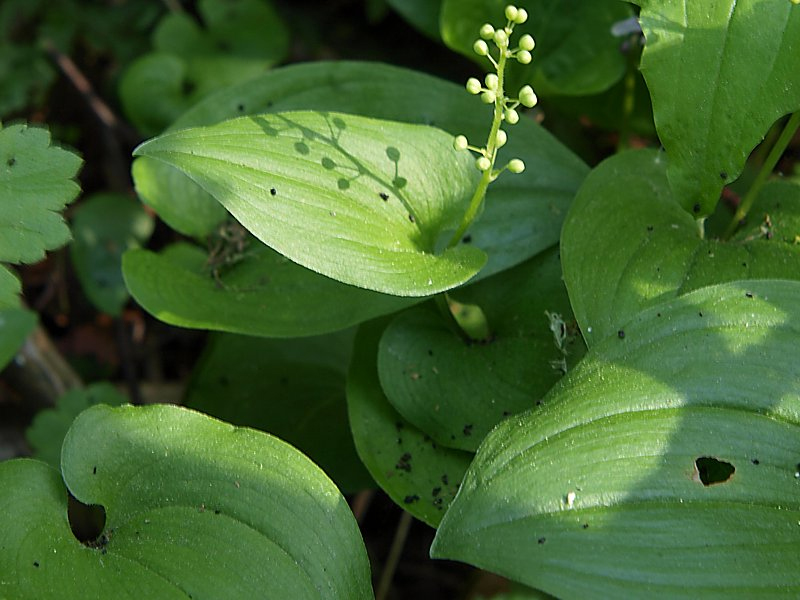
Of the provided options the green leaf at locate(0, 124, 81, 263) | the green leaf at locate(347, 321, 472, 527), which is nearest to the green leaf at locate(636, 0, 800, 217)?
the green leaf at locate(347, 321, 472, 527)

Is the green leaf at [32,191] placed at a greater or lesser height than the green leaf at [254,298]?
greater

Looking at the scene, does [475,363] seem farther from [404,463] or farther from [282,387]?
[282,387]

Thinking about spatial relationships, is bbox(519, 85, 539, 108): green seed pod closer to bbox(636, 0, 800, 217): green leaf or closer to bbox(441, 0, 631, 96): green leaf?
bbox(636, 0, 800, 217): green leaf

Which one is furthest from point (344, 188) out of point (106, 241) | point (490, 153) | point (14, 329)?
point (106, 241)

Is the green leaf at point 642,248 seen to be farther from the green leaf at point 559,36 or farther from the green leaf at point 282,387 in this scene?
the green leaf at point 282,387

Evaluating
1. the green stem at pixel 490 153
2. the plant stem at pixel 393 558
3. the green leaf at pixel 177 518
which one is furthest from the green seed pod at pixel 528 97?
the plant stem at pixel 393 558

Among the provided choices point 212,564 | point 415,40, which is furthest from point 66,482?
point 415,40

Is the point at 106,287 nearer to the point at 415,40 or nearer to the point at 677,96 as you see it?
the point at 415,40
